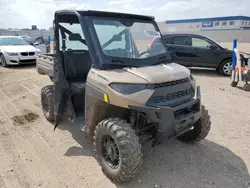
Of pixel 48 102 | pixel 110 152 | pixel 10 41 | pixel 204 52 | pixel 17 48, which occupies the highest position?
pixel 10 41

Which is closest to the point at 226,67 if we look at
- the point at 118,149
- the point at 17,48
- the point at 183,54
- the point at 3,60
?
the point at 183,54

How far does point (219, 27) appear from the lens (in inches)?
1727

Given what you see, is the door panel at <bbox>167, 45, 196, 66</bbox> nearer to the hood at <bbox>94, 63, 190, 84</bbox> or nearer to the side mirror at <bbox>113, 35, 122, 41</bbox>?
the side mirror at <bbox>113, 35, 122, 41</bbox>

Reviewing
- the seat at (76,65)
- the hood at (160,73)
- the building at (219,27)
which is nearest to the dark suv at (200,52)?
the seat at (76,65)

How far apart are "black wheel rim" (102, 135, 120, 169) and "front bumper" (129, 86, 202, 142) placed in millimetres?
541

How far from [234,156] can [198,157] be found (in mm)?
567

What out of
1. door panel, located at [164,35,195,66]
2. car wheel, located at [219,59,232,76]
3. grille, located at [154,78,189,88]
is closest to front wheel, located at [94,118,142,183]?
grille, located at [154,78,189,88]

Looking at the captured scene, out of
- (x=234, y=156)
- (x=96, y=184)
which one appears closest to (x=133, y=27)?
(x=96, y=184)

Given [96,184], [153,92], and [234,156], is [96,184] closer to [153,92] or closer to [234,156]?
[153,92]

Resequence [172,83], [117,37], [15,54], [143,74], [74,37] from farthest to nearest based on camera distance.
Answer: [15,54] → [74,37] → [117,37] → [172,83] → [143,74]

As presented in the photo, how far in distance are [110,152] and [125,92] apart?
0.83 metres

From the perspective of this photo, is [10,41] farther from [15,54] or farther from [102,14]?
[102,14]

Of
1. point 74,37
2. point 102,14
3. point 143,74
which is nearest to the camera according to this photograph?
point 143,74

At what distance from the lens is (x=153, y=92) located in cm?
248
